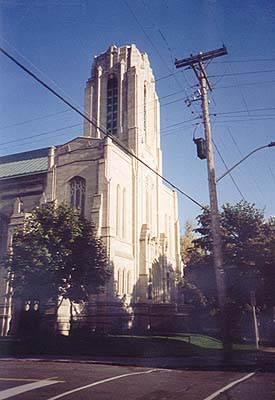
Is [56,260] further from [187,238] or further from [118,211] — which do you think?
[187,238]

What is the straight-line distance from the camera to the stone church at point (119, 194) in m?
36.8

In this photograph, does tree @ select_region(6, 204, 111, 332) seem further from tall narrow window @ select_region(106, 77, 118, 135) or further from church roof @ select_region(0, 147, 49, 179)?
tall narrow window @ select_region(106, 77, 118, 135)

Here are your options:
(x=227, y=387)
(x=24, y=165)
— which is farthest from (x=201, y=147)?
(x=24, y=165)

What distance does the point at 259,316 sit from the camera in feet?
111

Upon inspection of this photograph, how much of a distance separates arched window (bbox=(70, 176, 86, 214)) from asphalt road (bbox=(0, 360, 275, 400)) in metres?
27.1

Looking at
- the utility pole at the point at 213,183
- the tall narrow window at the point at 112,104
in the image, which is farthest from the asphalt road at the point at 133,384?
the tall narrow window at the point at 112,104

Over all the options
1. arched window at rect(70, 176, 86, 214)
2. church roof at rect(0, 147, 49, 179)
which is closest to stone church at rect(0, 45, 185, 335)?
A: arched window at rect(70, 176, 86, 214)

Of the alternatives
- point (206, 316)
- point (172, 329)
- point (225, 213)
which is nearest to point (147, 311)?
point (172, 329)

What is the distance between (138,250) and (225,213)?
1216 cm

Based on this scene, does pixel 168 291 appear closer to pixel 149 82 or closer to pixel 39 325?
pixel 39 325

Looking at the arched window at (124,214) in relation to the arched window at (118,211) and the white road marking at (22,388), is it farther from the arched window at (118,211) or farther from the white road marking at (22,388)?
the white road marking at (22,388)

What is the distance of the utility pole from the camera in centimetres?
1616

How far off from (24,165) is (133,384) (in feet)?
145

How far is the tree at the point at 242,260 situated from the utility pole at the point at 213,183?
34.0ft
